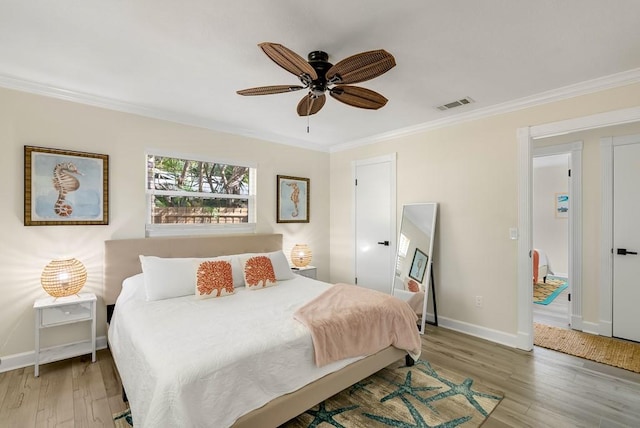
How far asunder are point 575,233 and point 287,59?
3946mm

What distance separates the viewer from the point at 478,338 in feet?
Answer: 11.0

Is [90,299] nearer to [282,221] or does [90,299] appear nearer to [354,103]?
[282,221]

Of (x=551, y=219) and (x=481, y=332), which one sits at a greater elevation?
(x=551, y=219)

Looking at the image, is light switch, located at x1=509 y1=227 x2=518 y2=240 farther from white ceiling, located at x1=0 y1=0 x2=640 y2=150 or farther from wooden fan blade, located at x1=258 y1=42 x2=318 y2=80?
wooden fan blade, located at x1=258 y1=42 x2=318 y2=80

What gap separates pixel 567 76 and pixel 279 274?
Result: 325 cm

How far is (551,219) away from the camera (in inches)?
260

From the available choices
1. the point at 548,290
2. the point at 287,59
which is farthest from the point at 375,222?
the point at 548,290

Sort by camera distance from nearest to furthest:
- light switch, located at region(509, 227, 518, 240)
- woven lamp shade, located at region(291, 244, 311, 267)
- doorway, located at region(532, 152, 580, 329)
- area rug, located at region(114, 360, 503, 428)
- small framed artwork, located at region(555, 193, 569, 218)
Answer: area rug, located at region(114, 360, 503, 428) < light switch, located at region(509, 227, 518, 240) < woven lamp shade, located at region(291, 244, 311, 267) < doorway, located at region(532, 152, 580, 329) < small framed artwork, located at region(555, 193, 569, 218)

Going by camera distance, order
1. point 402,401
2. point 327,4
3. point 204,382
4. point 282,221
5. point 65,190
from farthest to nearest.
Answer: point 282,221, point 65,190, point 402,401, point 327,4, point 204,382

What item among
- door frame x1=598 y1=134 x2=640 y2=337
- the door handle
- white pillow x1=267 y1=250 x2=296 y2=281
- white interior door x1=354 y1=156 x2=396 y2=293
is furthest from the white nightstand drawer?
the door handle

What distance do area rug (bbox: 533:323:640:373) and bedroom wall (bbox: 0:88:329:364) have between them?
4322mm

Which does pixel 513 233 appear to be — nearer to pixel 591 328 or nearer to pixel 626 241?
pixel 626 241

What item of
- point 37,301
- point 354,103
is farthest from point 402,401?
point 37,301

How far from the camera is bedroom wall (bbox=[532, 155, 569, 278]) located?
253 inches
